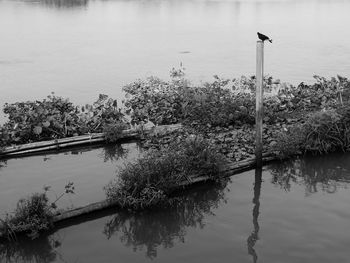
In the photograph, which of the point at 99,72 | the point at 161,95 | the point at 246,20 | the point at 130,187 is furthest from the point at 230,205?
the point at 246,20

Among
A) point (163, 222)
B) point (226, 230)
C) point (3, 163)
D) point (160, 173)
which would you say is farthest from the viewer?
point (3, 163)

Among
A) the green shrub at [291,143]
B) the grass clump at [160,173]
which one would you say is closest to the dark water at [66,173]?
the grass clump at [160,173]

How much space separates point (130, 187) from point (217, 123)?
3663 mm

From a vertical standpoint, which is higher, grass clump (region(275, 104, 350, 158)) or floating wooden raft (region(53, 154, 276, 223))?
grass clump (region(275, 104, 350, 158))

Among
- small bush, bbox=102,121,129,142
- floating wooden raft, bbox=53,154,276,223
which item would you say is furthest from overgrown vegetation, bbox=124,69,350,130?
floating wooden raft, bbox=53,154,276,223

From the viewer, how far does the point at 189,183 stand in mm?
7629

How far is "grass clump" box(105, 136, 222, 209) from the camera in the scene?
7.00 meters

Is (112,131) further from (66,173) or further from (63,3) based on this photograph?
(63,3)

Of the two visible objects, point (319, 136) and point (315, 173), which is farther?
point (319, 136)

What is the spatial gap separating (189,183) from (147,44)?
16.1m

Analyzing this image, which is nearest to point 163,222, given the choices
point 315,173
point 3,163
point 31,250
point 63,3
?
point 31,250

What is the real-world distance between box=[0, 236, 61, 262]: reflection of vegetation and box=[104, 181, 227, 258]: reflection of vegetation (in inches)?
30.4

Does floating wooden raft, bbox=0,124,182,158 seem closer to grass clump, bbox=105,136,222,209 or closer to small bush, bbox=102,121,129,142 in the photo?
small bush, bbox=102,121,129,142

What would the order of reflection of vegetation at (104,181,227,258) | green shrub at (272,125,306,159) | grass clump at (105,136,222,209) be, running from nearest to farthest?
1. reflection of vegetation at (104,181,227,258)
2. grass clump at (105,136,222,209)
3. green shrub at (272,125,306,159)
